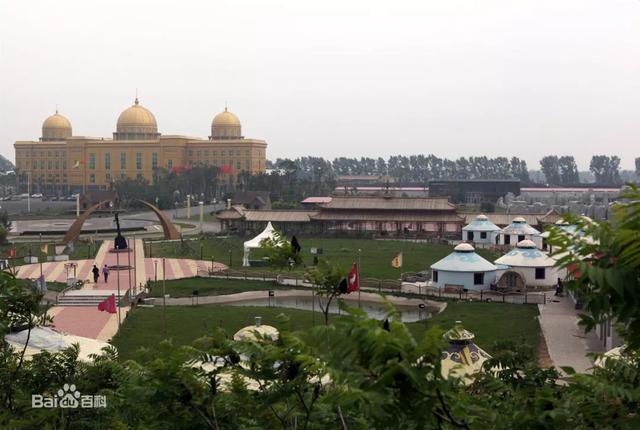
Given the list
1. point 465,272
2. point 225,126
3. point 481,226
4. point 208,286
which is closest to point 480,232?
point 481,226

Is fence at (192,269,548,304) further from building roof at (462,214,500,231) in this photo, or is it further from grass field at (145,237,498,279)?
building roof at (462,214,500,231)

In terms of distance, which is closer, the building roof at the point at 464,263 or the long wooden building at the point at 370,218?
the building roof at the point at 464,263

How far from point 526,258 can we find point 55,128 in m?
92.9

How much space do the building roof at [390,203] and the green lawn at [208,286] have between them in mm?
25071

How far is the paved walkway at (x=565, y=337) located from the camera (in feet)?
70.3

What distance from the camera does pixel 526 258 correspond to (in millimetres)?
36062

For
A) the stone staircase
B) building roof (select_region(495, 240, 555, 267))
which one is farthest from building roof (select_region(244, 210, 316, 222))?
the stone staircase

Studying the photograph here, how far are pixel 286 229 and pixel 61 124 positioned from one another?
65.7 m

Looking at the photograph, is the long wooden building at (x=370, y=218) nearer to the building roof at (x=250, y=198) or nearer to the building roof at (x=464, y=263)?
the building roof at (x=250, y=198)

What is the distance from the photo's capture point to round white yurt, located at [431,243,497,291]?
33.9m

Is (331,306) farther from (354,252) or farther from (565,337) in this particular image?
(354,252)

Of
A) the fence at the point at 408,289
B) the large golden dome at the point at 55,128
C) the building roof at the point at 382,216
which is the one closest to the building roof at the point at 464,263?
the fence at the point at 408,289

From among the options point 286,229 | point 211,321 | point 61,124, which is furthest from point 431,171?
point 211,321

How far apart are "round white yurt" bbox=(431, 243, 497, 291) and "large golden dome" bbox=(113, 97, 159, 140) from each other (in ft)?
258
